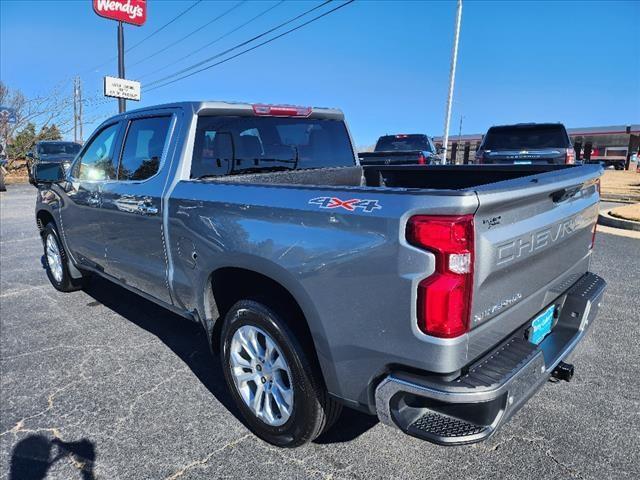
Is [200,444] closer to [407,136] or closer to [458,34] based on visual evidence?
[407,136]

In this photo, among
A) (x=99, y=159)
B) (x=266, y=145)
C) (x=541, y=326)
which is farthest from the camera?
(x=99, y=159)

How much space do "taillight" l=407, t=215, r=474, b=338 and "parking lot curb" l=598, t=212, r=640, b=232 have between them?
343 inches

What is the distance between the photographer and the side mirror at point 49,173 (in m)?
4.77

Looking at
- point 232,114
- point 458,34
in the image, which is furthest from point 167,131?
point 458,34

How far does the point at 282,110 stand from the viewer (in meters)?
3.62

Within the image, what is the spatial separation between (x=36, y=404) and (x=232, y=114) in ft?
7.69

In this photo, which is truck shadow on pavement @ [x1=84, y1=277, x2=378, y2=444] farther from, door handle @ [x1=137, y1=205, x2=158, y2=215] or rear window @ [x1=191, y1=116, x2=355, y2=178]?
rear window @ [x1=191, y1=116, x2=355, y2=178]

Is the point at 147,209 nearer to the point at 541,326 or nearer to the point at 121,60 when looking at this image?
the point at 541,326

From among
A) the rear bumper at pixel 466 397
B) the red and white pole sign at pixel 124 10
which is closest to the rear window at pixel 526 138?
the rear bumper at pixel 466 397

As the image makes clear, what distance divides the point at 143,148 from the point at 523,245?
9.21 ft

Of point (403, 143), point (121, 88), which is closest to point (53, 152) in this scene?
point (121, 88)

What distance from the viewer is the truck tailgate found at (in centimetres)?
186

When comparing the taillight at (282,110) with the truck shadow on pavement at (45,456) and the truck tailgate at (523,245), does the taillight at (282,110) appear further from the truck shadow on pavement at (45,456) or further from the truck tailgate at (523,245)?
the truck shadow on pavement at (45,456)

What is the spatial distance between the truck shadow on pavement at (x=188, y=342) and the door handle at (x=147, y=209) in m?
1.14
